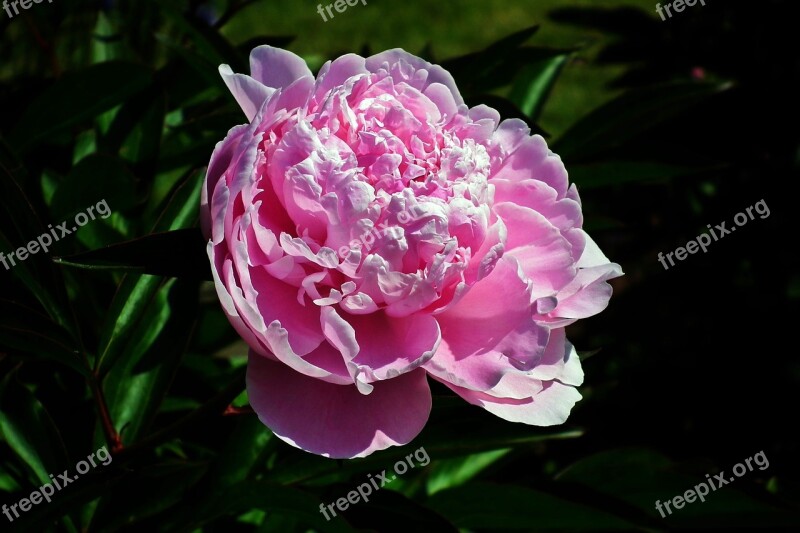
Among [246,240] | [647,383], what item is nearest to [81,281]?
[246,240]

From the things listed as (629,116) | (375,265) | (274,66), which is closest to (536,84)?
(629,116)

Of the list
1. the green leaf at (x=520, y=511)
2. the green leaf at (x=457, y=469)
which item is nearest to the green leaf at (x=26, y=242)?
the green leaf at (x=520, y=511)

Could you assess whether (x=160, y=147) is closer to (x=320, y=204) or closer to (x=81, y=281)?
(x=81, y=281)

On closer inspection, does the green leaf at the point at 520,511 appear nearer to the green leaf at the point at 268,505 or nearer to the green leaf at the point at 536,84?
the green leaf at the point at 268,505

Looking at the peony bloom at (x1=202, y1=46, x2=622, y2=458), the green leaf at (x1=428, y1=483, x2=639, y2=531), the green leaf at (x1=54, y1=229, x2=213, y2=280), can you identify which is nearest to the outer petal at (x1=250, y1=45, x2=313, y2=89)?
the peony bloom at (x1=202, y1=46, x2=622, y2=458)

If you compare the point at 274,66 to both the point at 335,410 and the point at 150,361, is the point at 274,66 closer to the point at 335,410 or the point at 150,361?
the point at 335,410

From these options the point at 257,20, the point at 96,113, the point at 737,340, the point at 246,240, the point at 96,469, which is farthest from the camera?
the point at 257,20
